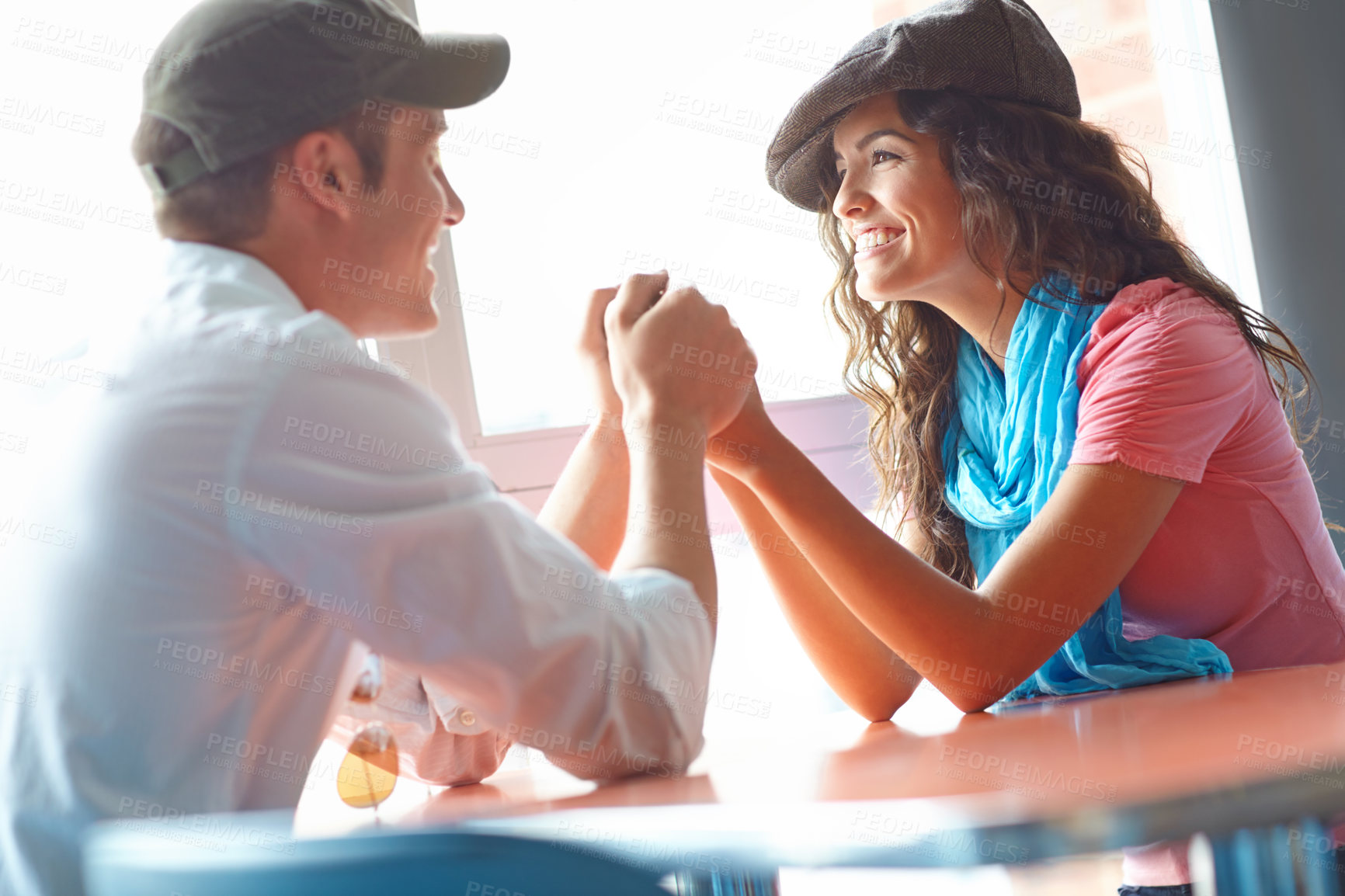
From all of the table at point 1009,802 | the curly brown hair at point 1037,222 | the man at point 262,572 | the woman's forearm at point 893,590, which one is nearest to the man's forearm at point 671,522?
the man at point 262,572

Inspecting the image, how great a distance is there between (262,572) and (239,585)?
16 mm

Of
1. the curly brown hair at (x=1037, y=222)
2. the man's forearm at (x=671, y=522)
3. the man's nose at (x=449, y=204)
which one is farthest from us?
the curly brown hair at (x=1037, y=222)

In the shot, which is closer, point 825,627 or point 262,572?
point 262,572

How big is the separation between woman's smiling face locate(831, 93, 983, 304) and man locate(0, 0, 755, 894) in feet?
2.48

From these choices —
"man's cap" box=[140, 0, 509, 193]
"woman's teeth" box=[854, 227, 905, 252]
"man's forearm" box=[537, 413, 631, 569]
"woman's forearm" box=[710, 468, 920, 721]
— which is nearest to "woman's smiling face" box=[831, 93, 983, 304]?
"woman's teeth" box=[854, 227, 905, 252]

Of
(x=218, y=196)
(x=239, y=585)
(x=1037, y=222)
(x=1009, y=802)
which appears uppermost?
(x=1037, y=222)

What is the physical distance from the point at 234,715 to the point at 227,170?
390mm

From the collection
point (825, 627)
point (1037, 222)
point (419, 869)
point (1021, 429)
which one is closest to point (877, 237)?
point (1037, 222)

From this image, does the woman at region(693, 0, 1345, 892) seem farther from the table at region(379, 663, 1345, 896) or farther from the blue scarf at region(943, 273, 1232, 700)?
the table at region(379, 663, 1345, 896)

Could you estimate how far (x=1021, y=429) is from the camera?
4.26 feet

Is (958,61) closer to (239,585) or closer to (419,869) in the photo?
(239,585)

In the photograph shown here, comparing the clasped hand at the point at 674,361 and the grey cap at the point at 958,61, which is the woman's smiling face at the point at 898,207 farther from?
the clasped hand at the point at 674,361

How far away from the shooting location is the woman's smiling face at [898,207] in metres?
1.40

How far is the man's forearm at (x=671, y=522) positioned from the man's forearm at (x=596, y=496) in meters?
0.26
